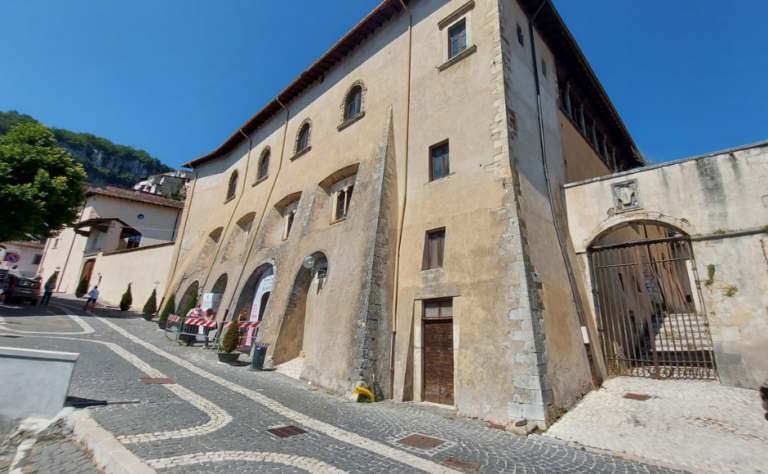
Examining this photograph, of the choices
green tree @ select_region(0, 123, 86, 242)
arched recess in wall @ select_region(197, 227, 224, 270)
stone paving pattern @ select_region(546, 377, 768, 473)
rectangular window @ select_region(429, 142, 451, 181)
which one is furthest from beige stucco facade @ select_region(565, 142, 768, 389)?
green tree @ select_region(0, 123, 86, 242)

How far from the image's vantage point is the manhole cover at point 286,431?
207 inches

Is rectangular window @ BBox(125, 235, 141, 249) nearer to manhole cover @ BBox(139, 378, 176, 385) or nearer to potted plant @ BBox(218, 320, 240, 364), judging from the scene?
potted plant @ BBox(218, 320, 240, 364)

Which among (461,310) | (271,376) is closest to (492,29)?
(461,310)

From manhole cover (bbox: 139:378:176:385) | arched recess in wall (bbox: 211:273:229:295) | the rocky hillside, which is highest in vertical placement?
the rocky hillside

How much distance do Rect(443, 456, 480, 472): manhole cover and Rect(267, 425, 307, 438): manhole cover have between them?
218 cm

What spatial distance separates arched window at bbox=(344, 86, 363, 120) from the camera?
1468 centimetres

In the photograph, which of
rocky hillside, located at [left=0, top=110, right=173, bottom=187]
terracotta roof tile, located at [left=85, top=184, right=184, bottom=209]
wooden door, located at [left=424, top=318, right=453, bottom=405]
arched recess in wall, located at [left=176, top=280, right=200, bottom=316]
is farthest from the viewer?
rocky hillside, located at [left=0, top=110, right=173, bottom=187]

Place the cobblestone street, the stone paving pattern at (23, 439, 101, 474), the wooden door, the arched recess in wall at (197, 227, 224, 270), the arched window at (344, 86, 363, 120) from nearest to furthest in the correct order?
the stone paving pattern at (23, 439, 101, 474) < the cobblestone street < the wooden door < the arched window at (344, 86, 363, 120) < the arched recess in wall at (197, 227, 224, 270)

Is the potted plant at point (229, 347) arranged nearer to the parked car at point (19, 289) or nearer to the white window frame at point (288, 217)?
the white window frame at point (288, 217)

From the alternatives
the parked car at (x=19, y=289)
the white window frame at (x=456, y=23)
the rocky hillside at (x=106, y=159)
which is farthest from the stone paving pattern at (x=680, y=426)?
the rocky hillside at (x=106, y=159)

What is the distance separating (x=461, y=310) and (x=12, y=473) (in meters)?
7.15

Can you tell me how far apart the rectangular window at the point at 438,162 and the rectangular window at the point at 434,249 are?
171 centimetres

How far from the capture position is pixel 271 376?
10008 mm

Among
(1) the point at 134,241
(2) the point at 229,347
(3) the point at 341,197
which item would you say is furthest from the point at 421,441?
(1) the point at 134,241
